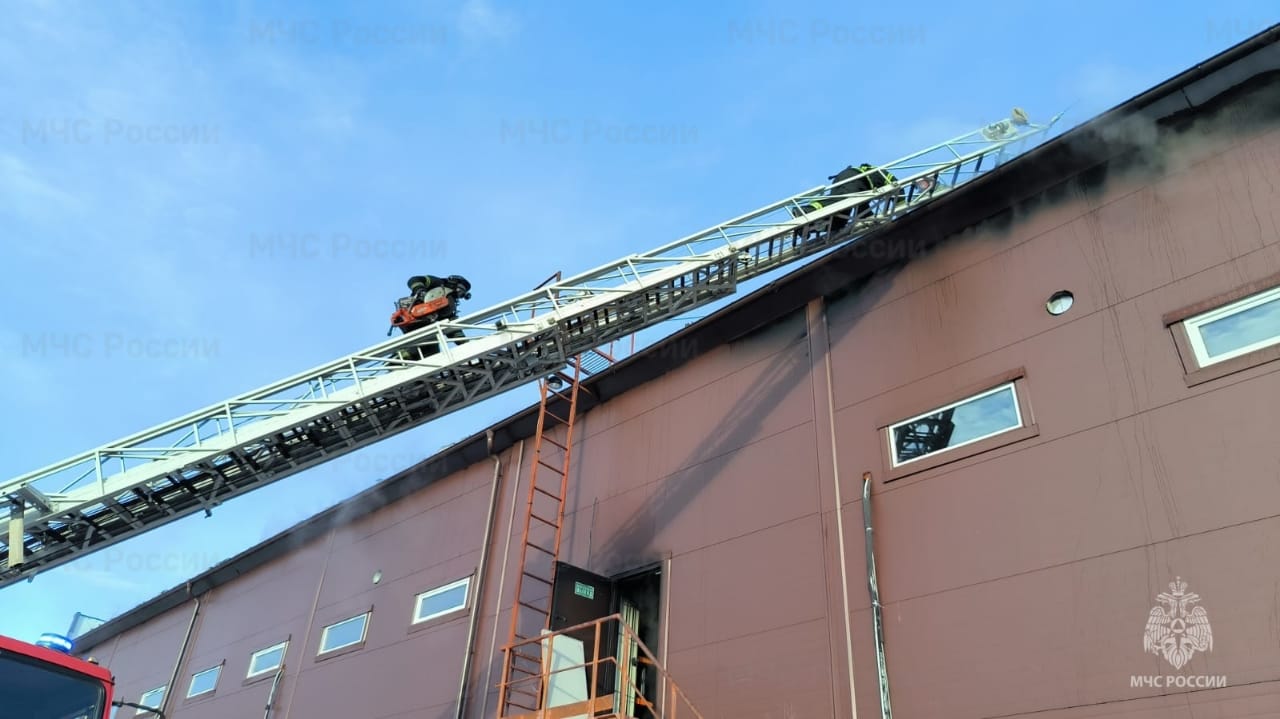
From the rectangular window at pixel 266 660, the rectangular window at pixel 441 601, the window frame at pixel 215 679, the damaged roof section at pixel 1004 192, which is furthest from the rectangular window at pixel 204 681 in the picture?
the damaged roof section at pixel 1004 192

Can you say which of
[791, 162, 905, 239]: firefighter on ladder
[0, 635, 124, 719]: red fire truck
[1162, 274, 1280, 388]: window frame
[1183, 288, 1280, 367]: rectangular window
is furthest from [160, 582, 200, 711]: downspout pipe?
[1183, 288, 1280, 367]: rectangular window

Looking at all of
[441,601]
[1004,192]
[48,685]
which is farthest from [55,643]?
[1004,192]

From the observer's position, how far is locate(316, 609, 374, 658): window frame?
56.1ft

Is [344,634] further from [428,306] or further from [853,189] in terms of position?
[853,189]

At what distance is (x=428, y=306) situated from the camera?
12.8 meters

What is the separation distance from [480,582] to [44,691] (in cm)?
778

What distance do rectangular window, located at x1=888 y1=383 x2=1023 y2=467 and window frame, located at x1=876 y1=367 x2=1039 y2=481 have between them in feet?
0.05

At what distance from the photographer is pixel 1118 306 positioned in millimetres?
9445

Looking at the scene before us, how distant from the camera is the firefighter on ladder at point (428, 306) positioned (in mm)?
12578

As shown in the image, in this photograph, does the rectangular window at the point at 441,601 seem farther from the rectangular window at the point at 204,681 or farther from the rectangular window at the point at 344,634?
the rectangular window at the point at 204,681

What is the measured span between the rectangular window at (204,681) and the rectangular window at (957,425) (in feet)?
55.6

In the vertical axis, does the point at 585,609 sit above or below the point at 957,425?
below

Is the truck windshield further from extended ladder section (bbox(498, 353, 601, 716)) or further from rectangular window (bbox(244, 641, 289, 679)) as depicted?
rectangular window (bbox(244, 641, 289, 679))

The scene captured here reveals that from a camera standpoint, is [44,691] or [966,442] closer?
[44,691]
